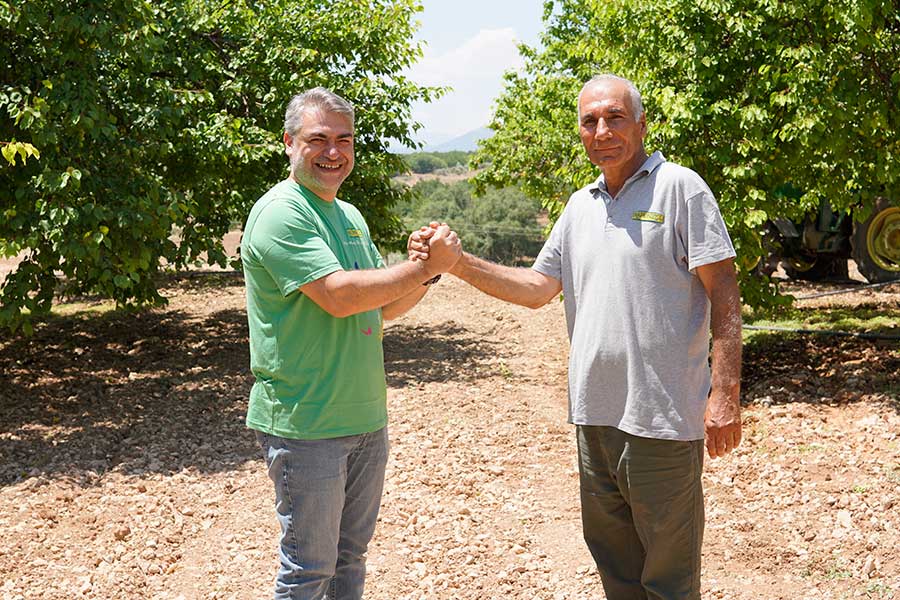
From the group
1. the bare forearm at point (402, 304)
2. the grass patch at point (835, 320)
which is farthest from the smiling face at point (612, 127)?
the grass patch at point (835, 320)

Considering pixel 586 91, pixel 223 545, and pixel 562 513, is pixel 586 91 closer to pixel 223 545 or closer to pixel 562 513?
pixel 562 513

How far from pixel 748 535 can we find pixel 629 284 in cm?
257

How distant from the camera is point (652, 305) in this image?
3012 mm

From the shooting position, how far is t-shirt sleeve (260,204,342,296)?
2770mm

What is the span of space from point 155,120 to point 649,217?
20.4 feet

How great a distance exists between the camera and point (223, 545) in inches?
198

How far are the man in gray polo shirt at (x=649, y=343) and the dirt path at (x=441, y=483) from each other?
1.30m

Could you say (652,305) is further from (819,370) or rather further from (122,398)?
(122,398)

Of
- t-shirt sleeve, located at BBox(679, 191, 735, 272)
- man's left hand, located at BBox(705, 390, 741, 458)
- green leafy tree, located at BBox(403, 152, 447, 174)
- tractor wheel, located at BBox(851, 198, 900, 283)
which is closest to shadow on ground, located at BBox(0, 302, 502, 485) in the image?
man's left hand, located at BBox(705, 390, 741, 458)

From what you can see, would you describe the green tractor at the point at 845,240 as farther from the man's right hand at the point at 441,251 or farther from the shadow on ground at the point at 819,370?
the man's right hand at the point at 441,251

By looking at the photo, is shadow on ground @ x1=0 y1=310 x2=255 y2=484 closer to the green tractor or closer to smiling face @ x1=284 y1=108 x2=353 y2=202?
smiling face @ x1=284 y1=108 x2=353 y2=202

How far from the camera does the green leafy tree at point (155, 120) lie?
22.5ft

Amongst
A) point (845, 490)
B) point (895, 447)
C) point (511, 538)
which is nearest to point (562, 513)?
point (511, 538)

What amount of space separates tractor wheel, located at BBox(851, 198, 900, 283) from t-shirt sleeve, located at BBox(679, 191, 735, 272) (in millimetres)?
12505
